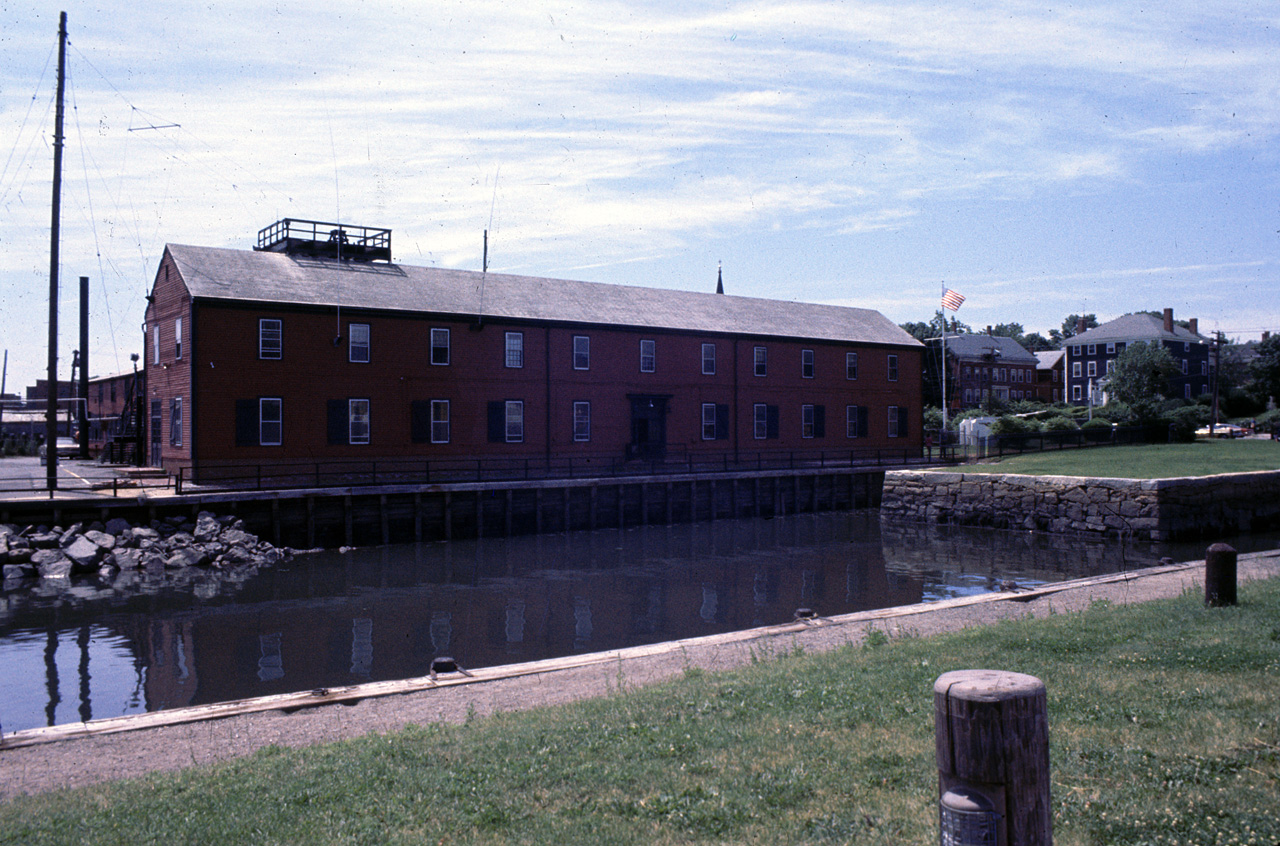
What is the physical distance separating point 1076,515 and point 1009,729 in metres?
32.7

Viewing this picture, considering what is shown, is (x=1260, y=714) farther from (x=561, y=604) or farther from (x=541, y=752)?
(x=561, y=604)

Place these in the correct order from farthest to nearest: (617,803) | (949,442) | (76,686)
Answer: (949,442) → (76,686) → (617,803)

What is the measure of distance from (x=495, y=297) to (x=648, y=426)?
888 centimetres

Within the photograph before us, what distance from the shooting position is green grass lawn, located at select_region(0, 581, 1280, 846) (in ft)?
16.4

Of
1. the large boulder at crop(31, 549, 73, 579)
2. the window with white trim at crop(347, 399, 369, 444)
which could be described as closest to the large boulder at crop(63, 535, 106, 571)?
the large boulder at crop(31, 549, 73, 579)

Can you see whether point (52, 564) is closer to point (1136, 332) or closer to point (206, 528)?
point (206, 528)

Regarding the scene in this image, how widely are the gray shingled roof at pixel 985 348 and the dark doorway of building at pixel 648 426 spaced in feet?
225

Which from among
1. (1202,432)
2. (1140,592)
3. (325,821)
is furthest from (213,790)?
(1202,432)

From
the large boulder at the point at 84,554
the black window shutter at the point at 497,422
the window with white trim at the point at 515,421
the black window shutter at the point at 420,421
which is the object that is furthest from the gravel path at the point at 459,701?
the window with white trim at the point at 515,421

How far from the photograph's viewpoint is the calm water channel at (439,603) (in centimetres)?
1476

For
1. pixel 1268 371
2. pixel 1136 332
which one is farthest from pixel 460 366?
pixel 1136 332

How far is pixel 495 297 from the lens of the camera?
39.1 m

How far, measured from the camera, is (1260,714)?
6504mm

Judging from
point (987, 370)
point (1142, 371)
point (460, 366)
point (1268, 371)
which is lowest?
point (460, 366)
